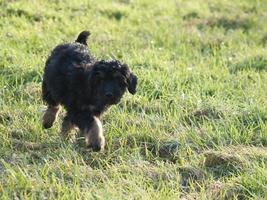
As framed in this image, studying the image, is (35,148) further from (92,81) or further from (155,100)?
(155,100)

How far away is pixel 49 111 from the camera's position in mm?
6824

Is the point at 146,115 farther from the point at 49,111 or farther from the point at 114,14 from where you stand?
the point at 114,14

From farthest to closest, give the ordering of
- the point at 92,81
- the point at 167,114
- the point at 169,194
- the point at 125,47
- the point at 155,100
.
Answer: the point at 125,47, the point at 155,100, the point at 167,114, the point at 92,81, the point at 169,194

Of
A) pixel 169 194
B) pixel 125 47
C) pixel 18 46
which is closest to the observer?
pixel 169 194

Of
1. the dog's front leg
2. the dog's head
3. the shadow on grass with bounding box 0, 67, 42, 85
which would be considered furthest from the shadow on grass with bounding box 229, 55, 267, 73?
the dog's front leg

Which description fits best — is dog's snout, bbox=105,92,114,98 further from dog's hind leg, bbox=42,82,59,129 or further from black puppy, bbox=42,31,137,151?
dog's hind leg, bbox=42,82,59,129

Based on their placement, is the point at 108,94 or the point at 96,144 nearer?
the point at 108,94

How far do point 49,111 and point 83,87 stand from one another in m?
0.71

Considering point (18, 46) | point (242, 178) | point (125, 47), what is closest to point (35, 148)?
point (242, 178)

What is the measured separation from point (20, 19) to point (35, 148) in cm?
526

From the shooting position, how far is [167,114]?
7223 millimetres

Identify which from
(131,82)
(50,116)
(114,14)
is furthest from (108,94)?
(114,14)

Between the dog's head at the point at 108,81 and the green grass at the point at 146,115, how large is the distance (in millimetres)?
571

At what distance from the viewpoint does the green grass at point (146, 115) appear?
5.34m
